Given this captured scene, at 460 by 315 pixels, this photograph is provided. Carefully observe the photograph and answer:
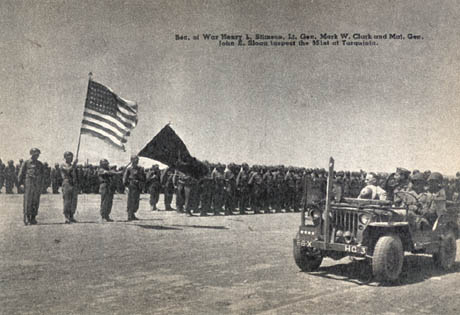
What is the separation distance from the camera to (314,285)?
6.88 m

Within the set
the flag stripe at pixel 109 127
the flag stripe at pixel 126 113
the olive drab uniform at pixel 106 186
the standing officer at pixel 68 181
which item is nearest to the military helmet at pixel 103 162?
the olive drab uniform at pixel 106 186

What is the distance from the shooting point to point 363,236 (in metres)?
7.14

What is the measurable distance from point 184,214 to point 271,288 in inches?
418

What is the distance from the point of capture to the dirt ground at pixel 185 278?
18.3 ft

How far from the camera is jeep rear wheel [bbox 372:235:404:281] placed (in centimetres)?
698

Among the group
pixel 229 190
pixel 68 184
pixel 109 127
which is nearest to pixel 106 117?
pixel 109 127

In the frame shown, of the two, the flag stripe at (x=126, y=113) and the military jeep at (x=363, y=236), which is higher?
the flag stripe at (x=126, y=113)

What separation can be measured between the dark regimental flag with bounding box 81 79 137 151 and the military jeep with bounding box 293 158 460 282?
6421mm

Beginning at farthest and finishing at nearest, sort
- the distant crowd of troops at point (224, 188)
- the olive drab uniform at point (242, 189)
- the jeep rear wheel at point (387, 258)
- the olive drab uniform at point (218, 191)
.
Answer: the olive drab uniform at point (242, 189)
the olive drab uniform at point (218, 191)
the distant crowd of troops at point (224, 188)
the jeep rear wheel at point (387, 258)

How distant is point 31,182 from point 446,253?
10.0m

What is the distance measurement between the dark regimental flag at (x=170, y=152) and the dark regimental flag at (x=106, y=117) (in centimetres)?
80

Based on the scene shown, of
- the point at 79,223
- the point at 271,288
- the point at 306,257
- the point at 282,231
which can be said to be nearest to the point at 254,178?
the point at 282,231

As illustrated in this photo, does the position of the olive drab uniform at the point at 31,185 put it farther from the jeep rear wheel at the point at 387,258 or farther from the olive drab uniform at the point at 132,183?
the jeep rear wheel at the point at 387,258

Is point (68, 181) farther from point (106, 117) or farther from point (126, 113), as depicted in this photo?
point (126, 113)
